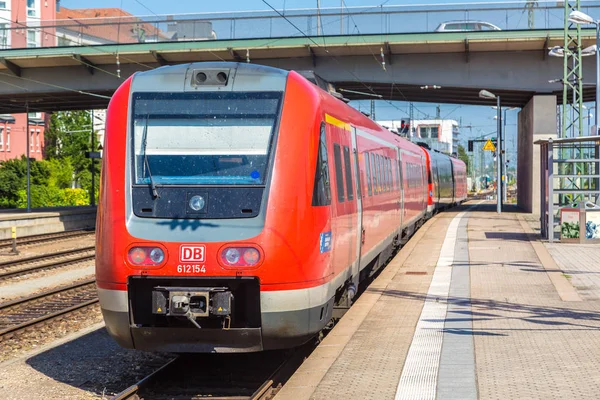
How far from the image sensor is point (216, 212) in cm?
816

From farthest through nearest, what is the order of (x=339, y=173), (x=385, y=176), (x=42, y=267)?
(x=42, y=267), (x=385, y=176), (x=339, y=173)

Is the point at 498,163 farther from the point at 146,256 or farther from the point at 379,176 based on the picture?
the point at 146,256

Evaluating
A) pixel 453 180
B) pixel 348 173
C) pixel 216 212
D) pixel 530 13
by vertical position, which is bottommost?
pixel 216 212

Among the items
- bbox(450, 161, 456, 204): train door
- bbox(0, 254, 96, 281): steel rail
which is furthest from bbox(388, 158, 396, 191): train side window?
bbox(450, 161, 456, 204): train door

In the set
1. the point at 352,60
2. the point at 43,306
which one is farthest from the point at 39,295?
the point at 352,60

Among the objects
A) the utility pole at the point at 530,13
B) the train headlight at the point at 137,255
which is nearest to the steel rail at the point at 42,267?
the train headlight at the point at 137,255

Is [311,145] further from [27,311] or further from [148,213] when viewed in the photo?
[27,311]

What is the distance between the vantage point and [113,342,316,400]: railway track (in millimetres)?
8172

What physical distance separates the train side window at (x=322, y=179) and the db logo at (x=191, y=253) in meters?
1.20

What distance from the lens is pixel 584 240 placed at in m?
23.4

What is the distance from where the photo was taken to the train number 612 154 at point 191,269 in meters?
7.95

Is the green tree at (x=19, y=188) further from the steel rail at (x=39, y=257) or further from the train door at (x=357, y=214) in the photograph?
the train door at (x=357, y=214)

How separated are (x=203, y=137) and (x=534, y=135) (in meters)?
32.4

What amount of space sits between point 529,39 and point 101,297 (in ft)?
92.6
